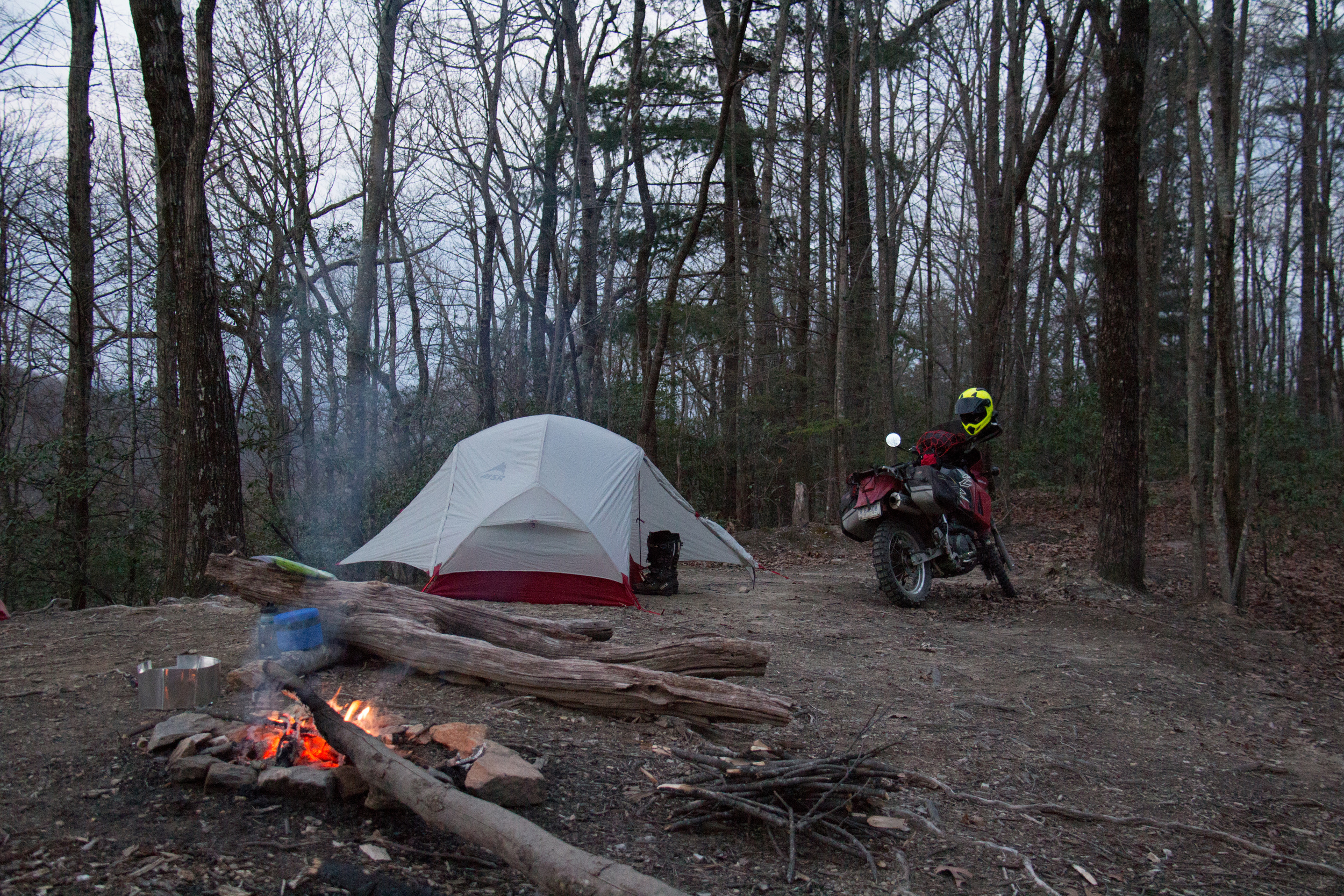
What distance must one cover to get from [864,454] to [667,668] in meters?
13.4

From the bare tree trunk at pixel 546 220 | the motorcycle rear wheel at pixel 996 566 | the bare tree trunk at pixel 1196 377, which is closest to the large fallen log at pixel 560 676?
the motorcycle rear wheel at pixel 996 566

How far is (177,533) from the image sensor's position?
692cm

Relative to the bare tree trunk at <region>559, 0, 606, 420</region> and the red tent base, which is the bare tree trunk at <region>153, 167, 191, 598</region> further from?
the bare tree trunk at <region>559, 0, 606, 420</region>

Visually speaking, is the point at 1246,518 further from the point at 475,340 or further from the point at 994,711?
the point at 475,340

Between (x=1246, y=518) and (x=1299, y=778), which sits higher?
(x=1246, y=518)

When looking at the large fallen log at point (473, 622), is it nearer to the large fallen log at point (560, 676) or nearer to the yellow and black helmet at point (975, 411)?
the large fallen log at point (560, 676)

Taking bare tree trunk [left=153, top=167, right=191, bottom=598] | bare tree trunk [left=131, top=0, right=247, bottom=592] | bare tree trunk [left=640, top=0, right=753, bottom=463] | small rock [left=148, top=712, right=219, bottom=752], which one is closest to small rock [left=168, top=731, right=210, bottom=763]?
small rock [left=148, top=712, right=219, bottom=752]

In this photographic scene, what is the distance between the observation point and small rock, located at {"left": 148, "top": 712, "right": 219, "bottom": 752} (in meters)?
2.90

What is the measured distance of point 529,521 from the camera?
7.18 metres

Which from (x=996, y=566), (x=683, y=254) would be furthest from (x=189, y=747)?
(x=683, y=254)

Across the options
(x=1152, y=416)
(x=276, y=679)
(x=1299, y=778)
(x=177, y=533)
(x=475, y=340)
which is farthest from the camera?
(x=475, y=340)

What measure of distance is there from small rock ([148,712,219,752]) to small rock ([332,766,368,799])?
58cm

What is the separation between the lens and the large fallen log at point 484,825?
6.92 ft

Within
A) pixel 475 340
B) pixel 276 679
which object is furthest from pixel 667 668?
pixel 475 340
